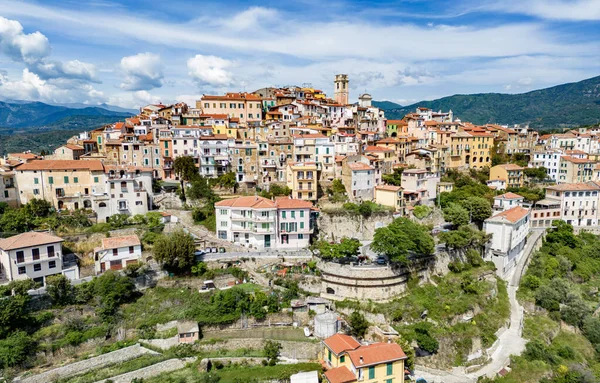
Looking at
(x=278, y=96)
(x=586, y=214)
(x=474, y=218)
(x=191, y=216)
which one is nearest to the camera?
(x=191, y=216)

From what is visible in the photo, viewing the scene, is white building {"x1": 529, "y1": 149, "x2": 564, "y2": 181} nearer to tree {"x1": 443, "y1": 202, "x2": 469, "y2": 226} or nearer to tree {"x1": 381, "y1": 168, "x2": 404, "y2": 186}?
tree {"x1": 381, "y1": 168, "x2": 404, "y2": 186}

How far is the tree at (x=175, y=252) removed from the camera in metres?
30.7

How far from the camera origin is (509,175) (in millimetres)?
53344

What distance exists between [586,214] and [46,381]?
5827 centimetres

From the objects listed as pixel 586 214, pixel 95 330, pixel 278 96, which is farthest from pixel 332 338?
pixel 278 96

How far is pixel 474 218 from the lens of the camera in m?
43.5

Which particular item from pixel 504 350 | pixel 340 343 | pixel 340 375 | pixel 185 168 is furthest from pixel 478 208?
pixel 185 168

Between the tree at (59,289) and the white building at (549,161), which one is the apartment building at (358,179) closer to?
the tree at (59,289)

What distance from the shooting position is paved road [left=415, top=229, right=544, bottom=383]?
89.5 feet

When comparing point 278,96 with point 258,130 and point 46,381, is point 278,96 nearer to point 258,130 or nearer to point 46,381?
point 258,130

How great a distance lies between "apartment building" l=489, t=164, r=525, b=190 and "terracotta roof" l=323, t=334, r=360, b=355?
3801 centimetres

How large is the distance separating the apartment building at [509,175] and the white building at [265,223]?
3154 cm

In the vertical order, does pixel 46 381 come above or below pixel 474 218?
below

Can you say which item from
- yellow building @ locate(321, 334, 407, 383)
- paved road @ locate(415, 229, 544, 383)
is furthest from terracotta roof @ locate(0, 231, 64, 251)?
paved road @ locate(415, 229, 544, 383)
